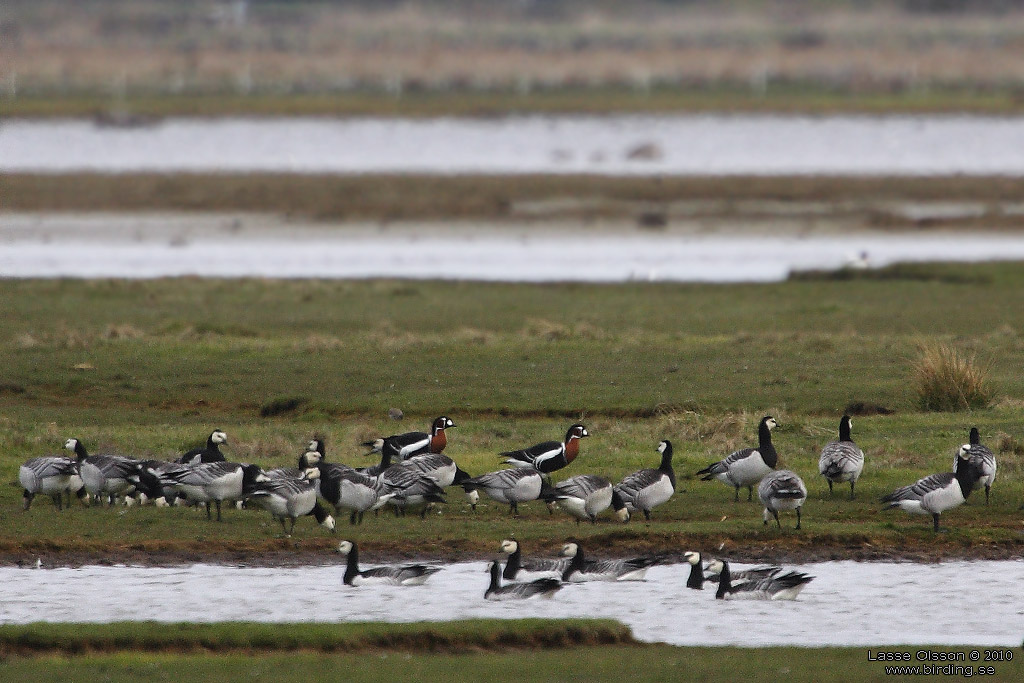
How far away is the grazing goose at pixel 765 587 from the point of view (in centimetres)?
1509

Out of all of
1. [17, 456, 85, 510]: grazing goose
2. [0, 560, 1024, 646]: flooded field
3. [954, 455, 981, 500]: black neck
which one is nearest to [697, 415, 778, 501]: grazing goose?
[0, 560, 1024, 646]: flooded field

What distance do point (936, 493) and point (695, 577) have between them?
3.36 meters

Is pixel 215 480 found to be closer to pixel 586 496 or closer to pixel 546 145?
pixel 586 496

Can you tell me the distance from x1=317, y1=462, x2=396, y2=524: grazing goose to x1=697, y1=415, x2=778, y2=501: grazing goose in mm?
4148

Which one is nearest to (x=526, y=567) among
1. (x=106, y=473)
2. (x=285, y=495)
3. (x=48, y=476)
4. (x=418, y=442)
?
(x=285, y=495)

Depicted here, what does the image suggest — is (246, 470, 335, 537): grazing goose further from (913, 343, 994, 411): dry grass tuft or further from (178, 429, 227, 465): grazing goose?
(913, 343, 994, 411): dry grass tuft

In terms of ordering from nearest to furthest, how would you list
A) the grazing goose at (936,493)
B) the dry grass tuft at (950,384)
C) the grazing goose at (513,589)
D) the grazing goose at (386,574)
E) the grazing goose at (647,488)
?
the grazing goose at (513,589), the grazing goose at (386,574), the grazing goose at (936,493), the grazing goose at (647,488), the dry grass tuft at (950,384)

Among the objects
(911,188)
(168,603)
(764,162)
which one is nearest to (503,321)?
(168,603)

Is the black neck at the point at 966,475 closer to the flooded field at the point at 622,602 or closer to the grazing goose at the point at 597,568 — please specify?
the flooded field at the point at 622,602

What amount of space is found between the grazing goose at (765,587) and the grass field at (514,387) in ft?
5.89

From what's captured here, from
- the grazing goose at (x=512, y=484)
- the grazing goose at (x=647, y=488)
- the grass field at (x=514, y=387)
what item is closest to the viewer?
the grass field at (x=514, y=387)

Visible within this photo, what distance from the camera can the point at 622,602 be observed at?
15.5 metres

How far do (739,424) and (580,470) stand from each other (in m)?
3.00

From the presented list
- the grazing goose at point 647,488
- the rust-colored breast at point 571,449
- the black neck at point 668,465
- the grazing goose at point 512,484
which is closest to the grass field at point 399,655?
the grazing goose at point 647,488
